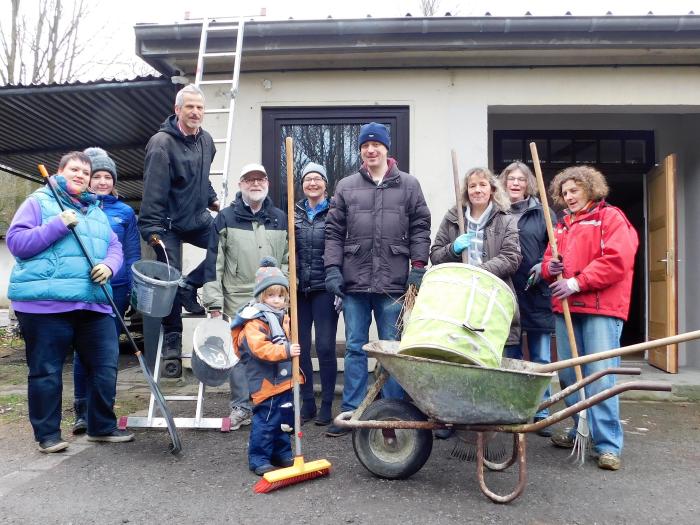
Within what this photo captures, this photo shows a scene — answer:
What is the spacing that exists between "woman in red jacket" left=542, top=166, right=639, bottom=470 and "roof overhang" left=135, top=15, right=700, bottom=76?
2144mm

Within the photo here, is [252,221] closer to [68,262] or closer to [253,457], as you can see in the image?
[68,262]

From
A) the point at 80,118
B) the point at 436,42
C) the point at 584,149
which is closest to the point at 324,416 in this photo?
the point at 436,42

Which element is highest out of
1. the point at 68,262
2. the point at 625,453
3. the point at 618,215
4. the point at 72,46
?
the point at 72,46

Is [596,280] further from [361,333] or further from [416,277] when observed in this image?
[361,333]

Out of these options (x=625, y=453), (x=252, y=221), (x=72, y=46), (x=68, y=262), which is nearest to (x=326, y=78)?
(x=252, y=221)

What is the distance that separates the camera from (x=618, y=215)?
354 cm

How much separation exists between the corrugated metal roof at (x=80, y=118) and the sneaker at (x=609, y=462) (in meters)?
4.94

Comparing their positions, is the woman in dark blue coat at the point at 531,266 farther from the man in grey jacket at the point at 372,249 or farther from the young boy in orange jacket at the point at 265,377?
the young boy in orange jacket at the point at 265,377

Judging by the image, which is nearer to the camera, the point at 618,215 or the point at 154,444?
the point at 618,215

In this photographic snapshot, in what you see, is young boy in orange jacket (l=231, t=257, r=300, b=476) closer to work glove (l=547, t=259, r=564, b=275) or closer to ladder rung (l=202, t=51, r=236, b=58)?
work glove (l=547, t=259, r=564, b=275)

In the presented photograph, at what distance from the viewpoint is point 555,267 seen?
142 inches

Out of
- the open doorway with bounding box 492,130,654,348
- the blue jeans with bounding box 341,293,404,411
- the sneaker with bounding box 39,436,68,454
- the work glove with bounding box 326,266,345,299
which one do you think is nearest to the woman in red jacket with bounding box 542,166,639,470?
the blue jeans with bounding box 341,293,404,411

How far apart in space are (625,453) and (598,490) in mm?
820

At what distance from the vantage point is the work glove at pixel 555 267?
3600mm
